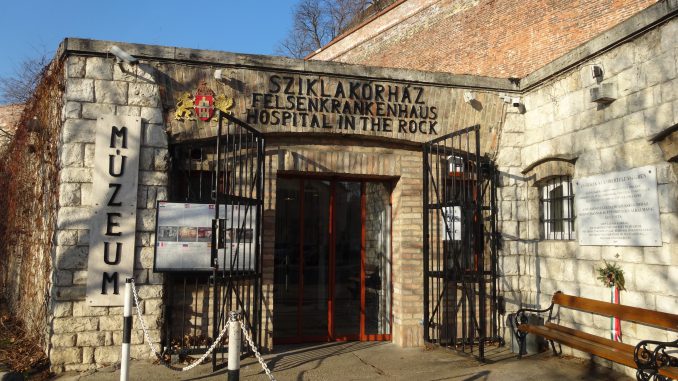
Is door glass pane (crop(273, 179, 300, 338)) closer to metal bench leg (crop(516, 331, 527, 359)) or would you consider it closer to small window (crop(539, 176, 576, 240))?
metal bench leg (crop(516, 331, 527, 359))

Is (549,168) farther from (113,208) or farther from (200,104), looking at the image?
(113,208)

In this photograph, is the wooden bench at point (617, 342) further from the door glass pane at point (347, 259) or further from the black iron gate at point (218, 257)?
the black iron gate at point (218, 257)

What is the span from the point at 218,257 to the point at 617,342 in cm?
484

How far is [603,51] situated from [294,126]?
161 inches

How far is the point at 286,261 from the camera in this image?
25.9 feet

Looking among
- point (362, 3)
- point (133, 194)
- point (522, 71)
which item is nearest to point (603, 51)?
point (133, 194)

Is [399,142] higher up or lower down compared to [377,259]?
higher up

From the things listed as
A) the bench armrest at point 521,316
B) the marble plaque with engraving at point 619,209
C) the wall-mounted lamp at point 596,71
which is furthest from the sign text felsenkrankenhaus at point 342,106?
the bench armrest at point 521,316

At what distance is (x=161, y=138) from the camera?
6898 millimetres

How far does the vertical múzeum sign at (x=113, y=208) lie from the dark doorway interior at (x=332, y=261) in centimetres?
207

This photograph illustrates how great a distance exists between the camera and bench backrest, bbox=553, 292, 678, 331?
5340mm

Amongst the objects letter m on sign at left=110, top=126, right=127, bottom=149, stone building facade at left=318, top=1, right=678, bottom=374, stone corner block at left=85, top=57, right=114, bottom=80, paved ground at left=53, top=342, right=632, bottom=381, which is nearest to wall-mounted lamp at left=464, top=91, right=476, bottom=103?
stone building facade at left=318, top=1, right=678, bottom=374

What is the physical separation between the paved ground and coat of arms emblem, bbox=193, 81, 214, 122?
3198mm

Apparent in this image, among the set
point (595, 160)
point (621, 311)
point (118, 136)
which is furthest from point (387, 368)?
point (118, 136)
